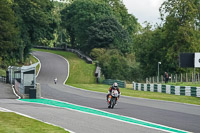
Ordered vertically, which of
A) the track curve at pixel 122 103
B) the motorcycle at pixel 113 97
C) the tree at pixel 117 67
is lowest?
the track curve at pixel 122 103

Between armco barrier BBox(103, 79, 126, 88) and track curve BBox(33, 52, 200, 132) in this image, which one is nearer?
track curve BBox(33, 52, 200, 132)

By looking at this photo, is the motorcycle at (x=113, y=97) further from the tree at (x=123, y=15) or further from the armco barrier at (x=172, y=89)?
the tree at (x=123, y=15)

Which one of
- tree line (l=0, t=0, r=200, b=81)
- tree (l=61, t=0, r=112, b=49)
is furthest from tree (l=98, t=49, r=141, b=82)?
tree (l=61, t=0, r=112, b=49)

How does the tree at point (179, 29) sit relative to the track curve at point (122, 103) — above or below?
above

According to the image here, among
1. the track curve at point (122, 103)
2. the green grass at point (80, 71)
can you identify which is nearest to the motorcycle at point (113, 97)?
the track curve at point (122, 103)

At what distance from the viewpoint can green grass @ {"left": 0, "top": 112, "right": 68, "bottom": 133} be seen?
14250 mm

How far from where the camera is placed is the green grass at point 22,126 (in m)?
14.2

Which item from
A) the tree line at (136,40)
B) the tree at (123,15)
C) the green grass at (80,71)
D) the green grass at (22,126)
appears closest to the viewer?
the green grass at (22,126)

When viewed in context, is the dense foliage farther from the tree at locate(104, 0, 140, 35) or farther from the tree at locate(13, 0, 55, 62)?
the tree at locate(104, 0, 140, 35)

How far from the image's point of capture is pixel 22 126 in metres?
15.4

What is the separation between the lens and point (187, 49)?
69.4 metres

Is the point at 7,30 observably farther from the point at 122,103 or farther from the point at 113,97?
the point at 113,97

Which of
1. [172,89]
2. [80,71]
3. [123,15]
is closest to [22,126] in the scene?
[172,89]

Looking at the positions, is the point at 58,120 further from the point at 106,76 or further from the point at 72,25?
the point at 72,25
